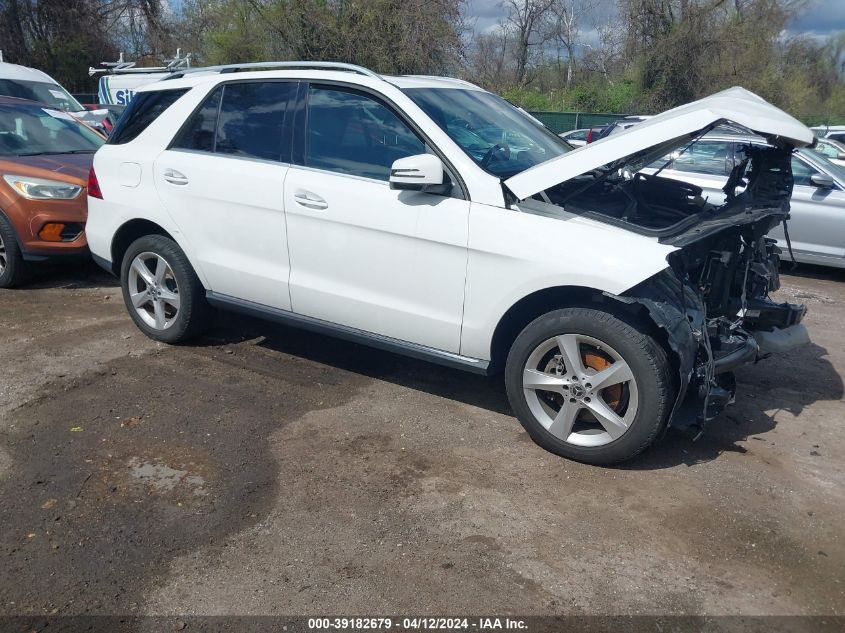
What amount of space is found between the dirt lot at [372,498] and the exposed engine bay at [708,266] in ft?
1.74

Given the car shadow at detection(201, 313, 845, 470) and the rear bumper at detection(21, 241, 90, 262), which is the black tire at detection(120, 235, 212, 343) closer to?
the car shadow at detection(201, 313, 845, 470)

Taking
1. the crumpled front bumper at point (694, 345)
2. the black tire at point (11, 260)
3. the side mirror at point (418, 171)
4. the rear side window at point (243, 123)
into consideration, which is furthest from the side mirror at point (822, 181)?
the black tire at point (11, 260)

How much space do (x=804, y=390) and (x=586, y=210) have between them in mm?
2350

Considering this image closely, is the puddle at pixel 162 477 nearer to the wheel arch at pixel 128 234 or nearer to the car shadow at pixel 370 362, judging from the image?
the car shadow at pixel 370 362

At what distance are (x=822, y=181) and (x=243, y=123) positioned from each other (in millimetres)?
6486

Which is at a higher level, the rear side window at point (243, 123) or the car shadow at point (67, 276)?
the rear side window at point (243, 123)

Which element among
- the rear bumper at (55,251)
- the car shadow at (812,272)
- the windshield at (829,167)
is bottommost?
the car shadow at (812,272)

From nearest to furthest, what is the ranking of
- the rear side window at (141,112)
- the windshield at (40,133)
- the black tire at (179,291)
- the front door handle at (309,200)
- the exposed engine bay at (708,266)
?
the exposed engine bay at (708,266) → the front door handle at (309,200) → the black tire at (179,291) → the rear side window at (141,112) → the windshield at (40,133)

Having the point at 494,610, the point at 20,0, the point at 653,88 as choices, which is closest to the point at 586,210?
the point at 494,610

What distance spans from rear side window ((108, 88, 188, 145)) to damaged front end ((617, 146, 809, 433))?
11.7 feet

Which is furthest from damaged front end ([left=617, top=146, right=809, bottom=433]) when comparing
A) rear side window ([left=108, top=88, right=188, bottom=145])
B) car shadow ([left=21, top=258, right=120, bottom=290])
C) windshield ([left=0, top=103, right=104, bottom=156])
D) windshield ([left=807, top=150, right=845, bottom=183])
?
windshield ([left=0, top=103, right=104, bottom=156])

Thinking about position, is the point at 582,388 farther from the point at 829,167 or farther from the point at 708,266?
the point at 829,167

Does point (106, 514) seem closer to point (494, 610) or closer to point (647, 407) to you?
point (494, 610)

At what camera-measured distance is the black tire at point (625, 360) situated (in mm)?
3720
